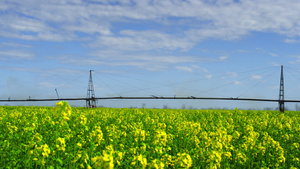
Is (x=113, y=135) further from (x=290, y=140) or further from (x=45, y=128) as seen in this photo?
(x=290, y=140)

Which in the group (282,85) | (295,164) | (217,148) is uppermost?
(282,85)

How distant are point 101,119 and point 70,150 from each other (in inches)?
308

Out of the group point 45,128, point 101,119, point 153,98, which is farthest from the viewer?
point 153,98

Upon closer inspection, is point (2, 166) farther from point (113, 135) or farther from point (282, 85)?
point (282, 85)

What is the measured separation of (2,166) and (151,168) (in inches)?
209

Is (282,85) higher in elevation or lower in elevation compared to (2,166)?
higher

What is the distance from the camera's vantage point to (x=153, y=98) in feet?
169

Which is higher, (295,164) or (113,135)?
(113,135)

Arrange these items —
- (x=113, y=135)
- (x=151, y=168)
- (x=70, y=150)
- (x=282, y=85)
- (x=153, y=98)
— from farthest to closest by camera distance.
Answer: (x=153, y=98)
(x=282, y=85)
(x=113, y=135)
(x=70, y=150)
(x=151, y=168)

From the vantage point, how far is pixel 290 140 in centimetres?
1312

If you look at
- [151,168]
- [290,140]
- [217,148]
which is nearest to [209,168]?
[217,148]

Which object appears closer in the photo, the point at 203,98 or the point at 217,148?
the point at 217,148

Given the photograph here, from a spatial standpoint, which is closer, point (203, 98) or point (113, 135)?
point (113, 135)

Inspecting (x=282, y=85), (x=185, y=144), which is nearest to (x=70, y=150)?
(x=185, y=144)
